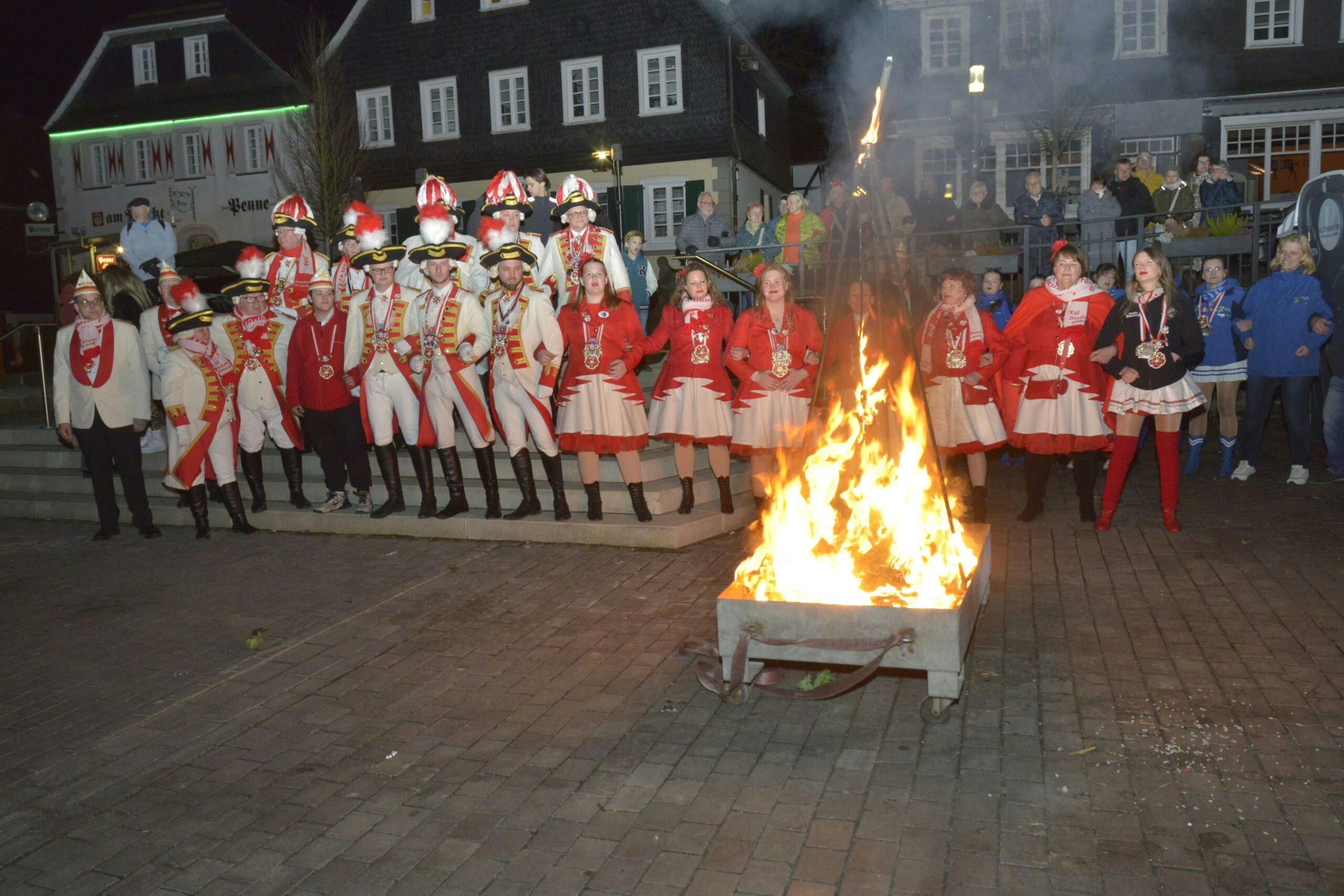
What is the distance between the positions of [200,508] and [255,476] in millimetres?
554

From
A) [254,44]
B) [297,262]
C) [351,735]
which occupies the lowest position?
[351,735]

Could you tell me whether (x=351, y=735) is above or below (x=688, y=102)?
below

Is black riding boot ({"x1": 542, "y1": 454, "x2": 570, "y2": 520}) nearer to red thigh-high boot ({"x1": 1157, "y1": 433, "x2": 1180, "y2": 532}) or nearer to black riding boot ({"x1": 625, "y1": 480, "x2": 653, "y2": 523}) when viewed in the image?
black riding boot ({"x1": 625, "y1": 480, "x2": 653, "y2": 523})

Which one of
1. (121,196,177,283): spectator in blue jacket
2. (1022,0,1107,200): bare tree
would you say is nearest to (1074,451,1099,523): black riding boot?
(121,196,177,283): spectator in blue jacket

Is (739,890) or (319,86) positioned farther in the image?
(319,86)

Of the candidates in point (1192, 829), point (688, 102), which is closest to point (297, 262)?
point (1192, 829)

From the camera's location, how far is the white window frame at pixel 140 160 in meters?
34.4

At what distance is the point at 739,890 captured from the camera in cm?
338

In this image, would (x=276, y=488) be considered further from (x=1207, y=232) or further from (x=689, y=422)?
(x=1207, y=232)

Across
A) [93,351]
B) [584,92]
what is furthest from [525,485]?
[584,92]

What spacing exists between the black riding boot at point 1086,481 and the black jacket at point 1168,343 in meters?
0.73

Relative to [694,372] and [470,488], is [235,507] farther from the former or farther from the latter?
[694,372]

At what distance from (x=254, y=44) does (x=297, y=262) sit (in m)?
27.7

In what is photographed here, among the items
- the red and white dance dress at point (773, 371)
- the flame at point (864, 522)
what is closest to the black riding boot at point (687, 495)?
the red and white dance dress at point (773, 371)
